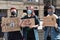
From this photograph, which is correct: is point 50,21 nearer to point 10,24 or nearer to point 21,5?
point 10,24

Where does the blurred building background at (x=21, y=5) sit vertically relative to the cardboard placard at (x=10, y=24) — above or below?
below

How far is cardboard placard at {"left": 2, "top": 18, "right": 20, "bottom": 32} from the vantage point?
641cm

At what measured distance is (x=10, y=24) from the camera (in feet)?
21.4

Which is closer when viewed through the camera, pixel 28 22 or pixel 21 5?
pixel 28 22

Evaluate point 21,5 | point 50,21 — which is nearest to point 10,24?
point 50,21

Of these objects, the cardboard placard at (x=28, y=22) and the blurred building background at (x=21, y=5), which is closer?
the cardboard placard at (x=28, y=22)

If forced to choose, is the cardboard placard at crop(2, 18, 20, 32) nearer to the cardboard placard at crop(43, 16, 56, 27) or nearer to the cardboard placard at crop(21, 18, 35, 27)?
the cardboard placard at crop(21, 18, 35, 27)

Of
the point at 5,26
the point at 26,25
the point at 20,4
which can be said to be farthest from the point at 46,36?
the point at 20,4

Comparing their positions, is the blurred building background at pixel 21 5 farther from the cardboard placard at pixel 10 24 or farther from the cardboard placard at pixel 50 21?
the cardboard placard at pixel 50 21

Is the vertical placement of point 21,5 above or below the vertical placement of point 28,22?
below

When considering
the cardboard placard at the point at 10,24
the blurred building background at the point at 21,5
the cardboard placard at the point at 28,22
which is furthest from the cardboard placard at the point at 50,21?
the blurred building background at the point at 21,5

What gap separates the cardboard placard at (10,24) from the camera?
6.41m

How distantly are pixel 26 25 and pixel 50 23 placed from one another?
0.64m

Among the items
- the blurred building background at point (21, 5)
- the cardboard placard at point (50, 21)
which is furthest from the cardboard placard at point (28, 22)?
the blurred building background at point (21, 5)
